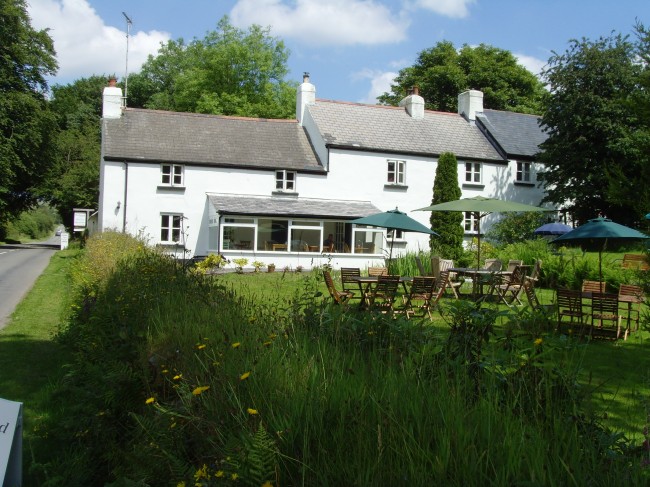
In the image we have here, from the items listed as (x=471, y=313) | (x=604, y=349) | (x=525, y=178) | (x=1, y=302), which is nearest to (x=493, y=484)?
(x=471, y=313)

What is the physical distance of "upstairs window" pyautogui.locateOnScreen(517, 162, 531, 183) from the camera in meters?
35.8

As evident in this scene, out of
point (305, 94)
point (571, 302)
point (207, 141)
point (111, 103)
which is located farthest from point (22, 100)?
point (571, 302)

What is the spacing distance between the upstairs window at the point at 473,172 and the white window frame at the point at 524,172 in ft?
8.47

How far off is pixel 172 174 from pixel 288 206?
5.84 m

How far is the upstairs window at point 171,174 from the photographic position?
1202 inches

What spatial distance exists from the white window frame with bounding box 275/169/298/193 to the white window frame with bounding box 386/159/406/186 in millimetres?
5084

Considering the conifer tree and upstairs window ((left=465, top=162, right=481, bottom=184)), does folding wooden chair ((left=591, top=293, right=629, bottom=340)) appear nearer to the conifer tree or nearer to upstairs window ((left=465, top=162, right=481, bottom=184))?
the conifer tree

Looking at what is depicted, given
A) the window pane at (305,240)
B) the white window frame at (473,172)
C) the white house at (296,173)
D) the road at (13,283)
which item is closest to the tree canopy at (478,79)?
the white house at (296,173)

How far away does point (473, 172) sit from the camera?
34781 millimetres

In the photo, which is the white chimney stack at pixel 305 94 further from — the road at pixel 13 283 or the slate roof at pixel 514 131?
the road at pixel 13 283

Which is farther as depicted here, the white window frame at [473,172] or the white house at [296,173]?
the white window frame at [473,172]

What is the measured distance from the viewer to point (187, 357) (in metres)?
4.11

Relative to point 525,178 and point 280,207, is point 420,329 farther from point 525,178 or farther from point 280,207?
point 525,178

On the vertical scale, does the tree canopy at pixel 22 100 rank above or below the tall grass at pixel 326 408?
above
